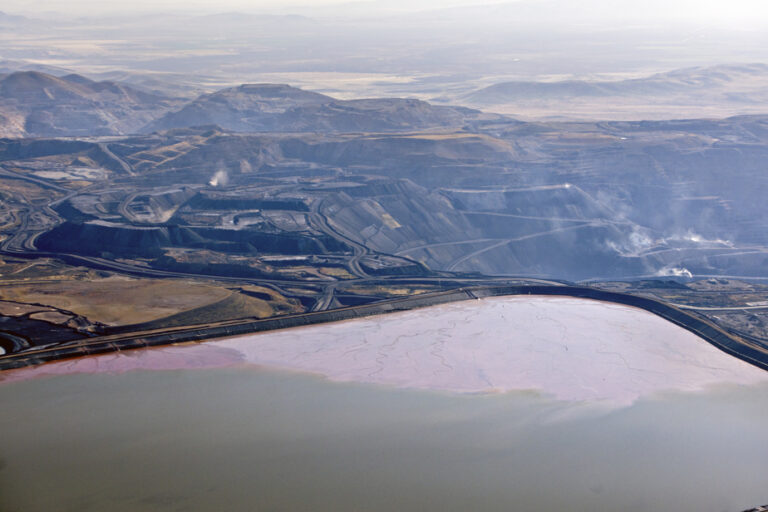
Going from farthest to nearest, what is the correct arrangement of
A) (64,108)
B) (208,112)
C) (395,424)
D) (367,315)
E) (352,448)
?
(208,112), (64,108), (367,315), (395,424), (352,448)

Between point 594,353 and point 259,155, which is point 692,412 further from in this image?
point 259,155

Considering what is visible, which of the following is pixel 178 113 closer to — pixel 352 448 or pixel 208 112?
pixel 208 112

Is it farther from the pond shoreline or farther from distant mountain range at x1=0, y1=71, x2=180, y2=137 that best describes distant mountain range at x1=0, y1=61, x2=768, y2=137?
the pond shoreline

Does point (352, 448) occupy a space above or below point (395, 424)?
above

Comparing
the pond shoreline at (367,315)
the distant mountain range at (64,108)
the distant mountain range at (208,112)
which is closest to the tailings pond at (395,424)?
the pond shoreline at (367,315)

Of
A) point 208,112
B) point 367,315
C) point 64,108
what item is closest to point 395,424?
point 367,315

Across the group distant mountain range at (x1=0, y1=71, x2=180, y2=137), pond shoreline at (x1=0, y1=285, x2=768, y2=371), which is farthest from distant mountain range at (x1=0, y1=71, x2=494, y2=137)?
pond shoreline at (x1=0, y1=285, x2=768, y2=371)

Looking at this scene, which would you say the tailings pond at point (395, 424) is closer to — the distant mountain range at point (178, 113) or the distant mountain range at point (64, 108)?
the distant mountain range at point (178, 113)

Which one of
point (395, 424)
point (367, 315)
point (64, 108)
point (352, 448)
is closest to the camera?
point (352, 448)
